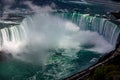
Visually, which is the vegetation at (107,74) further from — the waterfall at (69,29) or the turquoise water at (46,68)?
the waterfall at (69,29)

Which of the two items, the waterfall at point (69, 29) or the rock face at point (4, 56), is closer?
the rock face at point (4, 56)

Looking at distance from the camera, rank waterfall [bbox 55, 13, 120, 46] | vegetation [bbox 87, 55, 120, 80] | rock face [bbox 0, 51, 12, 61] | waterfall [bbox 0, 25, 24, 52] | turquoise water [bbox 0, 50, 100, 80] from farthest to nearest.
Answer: waterfall [bbox 55, 13, 120, 46]
waterfall [bbox 0, 25, 24, 52]
rock face [bbox 0, 51, 12, 61]
turquoise water [bbox 0, 50, 100, 80]
vegetation [bbox 87, 55, 120, 80]

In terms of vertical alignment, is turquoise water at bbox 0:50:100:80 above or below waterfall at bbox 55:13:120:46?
below

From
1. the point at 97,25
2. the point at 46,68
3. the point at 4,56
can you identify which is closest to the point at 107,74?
the point at 46,68

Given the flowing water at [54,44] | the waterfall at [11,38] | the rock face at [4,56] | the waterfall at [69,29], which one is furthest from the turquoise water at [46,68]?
the waterfall at [69,29]

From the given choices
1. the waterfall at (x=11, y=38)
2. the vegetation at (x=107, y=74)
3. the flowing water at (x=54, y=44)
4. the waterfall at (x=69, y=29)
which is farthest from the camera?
the waterfall at (x=69, y=29)

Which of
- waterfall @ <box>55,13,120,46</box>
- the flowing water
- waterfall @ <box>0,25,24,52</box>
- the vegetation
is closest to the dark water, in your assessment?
the flowing water

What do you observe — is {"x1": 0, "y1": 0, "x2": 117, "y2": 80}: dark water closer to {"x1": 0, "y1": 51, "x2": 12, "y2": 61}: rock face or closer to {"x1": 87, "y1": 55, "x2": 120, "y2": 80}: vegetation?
{"x1": 0, "y1": 51, "x2": 12, "y2": 61}: rock face

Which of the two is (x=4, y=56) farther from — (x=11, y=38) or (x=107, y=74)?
(x=107, y=74)
